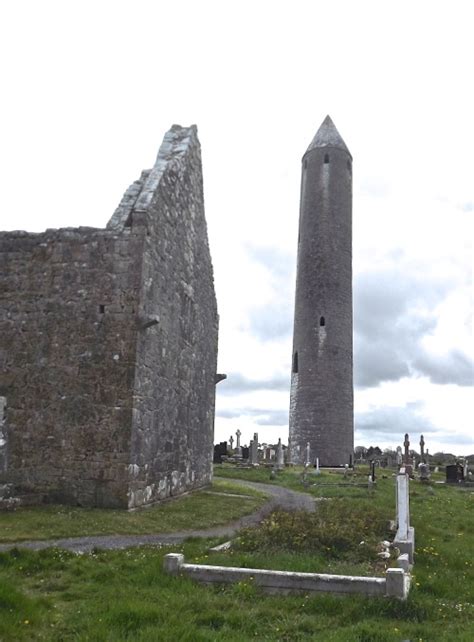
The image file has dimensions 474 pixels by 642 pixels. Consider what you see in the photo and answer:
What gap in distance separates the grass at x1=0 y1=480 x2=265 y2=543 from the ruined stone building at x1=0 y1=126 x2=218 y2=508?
0.62 m

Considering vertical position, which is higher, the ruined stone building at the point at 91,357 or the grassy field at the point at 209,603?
the ruined stone building at the point at 91,357

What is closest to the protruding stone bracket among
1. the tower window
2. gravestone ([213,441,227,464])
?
gravestone ([213,441,227,464])

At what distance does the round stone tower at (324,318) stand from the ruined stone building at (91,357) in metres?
23.8

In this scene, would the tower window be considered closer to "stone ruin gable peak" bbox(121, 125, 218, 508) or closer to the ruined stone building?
"stone ruin gable peak" bbox(121, 125, 218, 508)

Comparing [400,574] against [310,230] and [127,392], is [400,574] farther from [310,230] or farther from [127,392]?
[310,230]

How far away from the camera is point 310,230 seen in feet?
134

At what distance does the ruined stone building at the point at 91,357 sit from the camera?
12906mm

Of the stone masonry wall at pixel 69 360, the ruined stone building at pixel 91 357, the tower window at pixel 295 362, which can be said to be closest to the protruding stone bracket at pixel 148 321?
the ruined stone building at pixel 91 357

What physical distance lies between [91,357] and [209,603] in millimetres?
8073

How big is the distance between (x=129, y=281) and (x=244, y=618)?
8.94 metres

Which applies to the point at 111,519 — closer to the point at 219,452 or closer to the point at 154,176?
the point at 154,176

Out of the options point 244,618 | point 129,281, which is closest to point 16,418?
point 129,281

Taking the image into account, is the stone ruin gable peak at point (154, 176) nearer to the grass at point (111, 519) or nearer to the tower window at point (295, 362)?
the grass at point (111, 519)

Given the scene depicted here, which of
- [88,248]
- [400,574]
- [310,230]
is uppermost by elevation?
[310,230]
